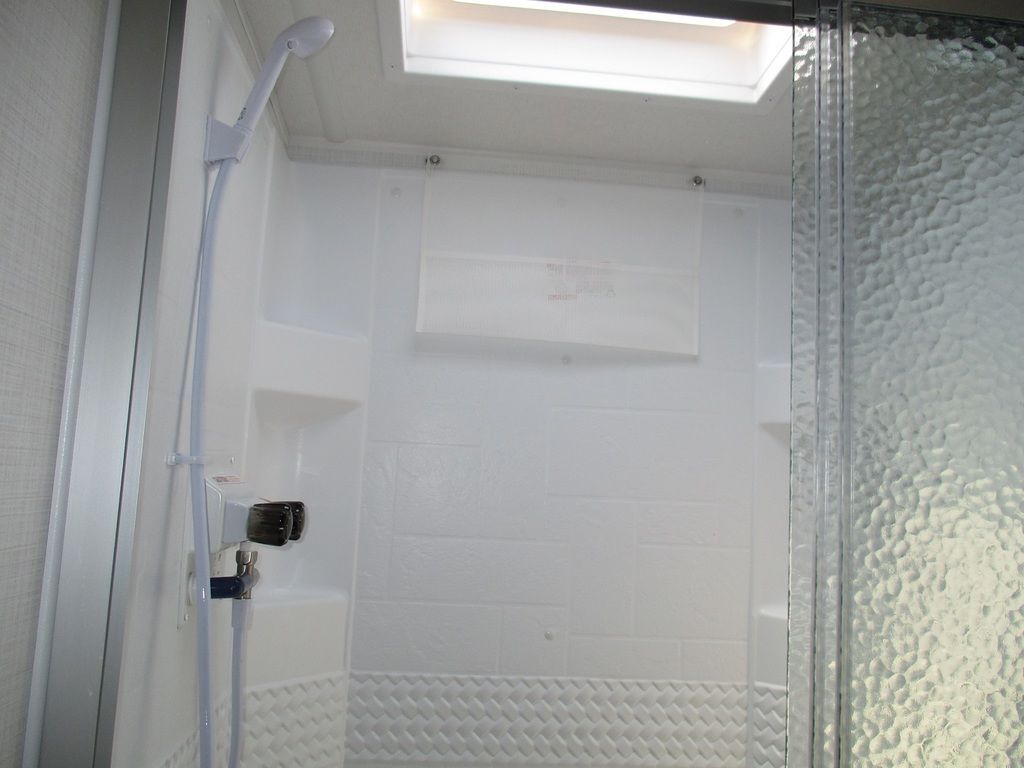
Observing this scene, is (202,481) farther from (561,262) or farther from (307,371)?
(561,262)

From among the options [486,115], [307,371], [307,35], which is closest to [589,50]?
[486,115]

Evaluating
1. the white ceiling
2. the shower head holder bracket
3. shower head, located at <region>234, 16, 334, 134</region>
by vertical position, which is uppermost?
the white ceiling

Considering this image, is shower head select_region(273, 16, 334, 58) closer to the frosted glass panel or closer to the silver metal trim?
the silver metal trim

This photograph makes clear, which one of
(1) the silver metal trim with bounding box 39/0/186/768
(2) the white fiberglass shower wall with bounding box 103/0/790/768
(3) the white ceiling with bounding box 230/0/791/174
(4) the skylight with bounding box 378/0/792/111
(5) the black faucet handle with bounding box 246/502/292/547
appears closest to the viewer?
(1) the silver metal trim with bounding box 39/0/186/768

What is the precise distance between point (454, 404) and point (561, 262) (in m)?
0.47

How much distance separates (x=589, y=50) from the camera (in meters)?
1.69

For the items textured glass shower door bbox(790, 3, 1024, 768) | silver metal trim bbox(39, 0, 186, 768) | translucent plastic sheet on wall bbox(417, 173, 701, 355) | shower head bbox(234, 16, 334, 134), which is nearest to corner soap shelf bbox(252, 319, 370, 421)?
translucent plastic sheet on wall bbox(417, 173, 701, 355)

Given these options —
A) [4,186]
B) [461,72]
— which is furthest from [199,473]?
[461,72]

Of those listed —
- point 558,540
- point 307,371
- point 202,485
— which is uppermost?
point 307,371

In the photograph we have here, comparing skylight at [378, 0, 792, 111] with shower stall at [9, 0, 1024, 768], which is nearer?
shower stall at [9, 0, 1024, 768]

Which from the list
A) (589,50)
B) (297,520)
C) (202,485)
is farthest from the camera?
(589,50)

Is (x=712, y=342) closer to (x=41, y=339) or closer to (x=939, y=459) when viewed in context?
(x=939, y=459)

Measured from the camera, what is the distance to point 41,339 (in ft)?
2.91

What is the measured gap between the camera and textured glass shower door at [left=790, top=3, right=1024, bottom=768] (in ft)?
2.53
